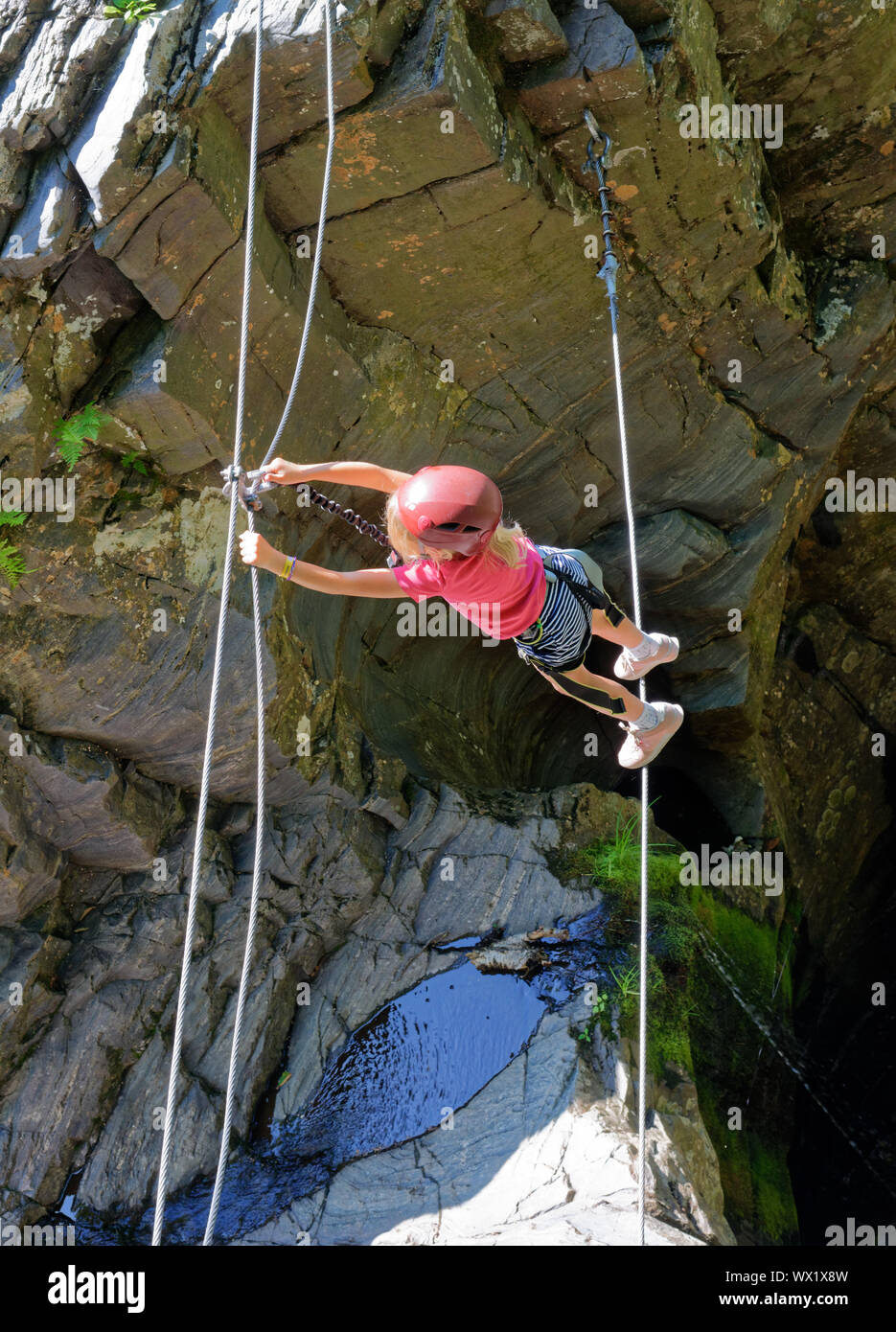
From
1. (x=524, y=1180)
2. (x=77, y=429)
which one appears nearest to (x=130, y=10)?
Result: (x=77, y=429)

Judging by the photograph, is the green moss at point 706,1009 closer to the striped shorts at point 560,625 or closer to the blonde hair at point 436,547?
the striped shorts at point 560,625

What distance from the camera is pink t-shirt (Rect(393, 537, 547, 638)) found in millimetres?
4711

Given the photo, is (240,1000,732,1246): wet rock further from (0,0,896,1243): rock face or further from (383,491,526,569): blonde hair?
(383,491,526,569): blonde hair

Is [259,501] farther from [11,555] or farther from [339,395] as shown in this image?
[339,395]

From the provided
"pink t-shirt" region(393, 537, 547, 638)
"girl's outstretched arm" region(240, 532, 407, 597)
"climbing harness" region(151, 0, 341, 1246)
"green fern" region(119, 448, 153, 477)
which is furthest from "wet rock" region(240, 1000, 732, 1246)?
"green fern" region(119, 448, 153, 477)

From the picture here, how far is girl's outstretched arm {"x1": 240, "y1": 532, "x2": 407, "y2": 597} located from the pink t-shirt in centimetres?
9

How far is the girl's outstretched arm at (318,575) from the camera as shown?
4359 mm

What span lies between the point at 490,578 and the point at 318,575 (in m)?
0.76

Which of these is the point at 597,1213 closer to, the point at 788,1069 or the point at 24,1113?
the point at 24,1113

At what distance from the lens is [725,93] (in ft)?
22.9

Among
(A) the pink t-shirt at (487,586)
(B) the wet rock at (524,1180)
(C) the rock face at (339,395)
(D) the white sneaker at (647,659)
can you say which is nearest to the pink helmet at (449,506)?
(A) the pink t-shirt at (487,586)

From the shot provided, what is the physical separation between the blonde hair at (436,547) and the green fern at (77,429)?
1874 mm

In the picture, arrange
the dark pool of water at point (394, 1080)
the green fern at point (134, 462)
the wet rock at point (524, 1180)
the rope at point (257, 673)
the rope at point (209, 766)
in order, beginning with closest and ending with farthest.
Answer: the rope at point (209, 766) → the rope at point (257, 673) → the wet rock at point (524, 1180) → the green fern at point (134, 462) → the dark pool of water at point (394, 1080)

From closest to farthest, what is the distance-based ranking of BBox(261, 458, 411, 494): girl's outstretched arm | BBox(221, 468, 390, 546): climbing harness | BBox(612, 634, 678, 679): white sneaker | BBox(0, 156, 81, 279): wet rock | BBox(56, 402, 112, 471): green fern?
BBox(221, 468, 390, 546): climbing harness
BBox(261, 458, 411, 494): girl's outstretched arm
BBox(0, 156, 81, 279): wet rock
BBox(56, 402, 112, 471): green fern
BBox(612, 634, 678, 679): white sneaker
